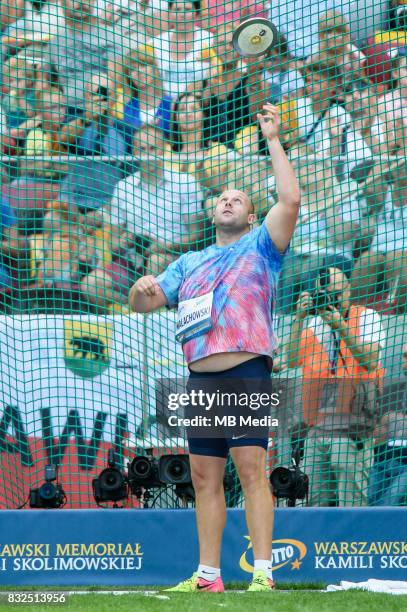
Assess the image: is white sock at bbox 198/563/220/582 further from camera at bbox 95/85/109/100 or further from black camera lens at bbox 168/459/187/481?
camera at bbox 95/85/109/100

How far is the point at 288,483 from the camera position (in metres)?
5.45

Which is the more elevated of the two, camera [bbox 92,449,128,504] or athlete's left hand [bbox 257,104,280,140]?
athlete's left hand [bbox 257,104,280,140]

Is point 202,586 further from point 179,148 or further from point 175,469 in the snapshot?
point 179,148

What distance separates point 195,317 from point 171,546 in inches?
68.1

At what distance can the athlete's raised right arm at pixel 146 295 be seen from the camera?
4.17m

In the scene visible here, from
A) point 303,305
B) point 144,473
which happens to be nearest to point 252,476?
point 144,473

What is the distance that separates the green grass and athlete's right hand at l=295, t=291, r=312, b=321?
2336 mm

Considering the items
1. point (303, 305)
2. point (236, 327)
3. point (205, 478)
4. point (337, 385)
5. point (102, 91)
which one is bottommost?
point (205, 478)

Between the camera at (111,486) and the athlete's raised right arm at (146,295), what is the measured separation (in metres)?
1.54

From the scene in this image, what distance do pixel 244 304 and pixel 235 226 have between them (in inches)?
14.1

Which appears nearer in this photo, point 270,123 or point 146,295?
point 270,123

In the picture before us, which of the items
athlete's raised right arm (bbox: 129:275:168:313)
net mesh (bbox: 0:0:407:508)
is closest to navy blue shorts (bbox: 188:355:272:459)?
athlete's raised right arm (bbox: 129:275:168:313)

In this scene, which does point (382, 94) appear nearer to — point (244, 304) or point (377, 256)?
point (377, 256)

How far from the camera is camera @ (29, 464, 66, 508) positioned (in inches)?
217
